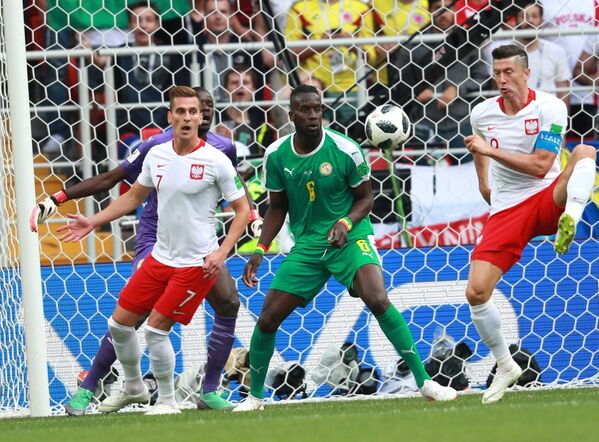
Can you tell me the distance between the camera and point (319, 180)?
24.2ft

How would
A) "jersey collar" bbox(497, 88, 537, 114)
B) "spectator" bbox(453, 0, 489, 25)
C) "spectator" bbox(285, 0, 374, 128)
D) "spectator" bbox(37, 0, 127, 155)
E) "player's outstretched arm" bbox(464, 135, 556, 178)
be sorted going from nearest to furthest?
"player's outstretched arm" bbox(464, 135, 556, 178), "jersey collar" bbox(497, 88, 537, 114), "spectator" bbox(285, 0, 374, 128), "spectator" bbox(37, 0, 127, 155), "spectator" bbox(453, 0, 489, 25)

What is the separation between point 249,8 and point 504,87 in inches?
160

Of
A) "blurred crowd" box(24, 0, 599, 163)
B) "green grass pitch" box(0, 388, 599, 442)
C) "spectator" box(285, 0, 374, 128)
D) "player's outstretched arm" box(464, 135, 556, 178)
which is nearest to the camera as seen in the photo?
"green grass pitch" box(0, 388, 599, 442)

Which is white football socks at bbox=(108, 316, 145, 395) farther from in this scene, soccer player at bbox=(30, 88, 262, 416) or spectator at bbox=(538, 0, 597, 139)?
spectator at bbox=(538, 0, 597, 139)

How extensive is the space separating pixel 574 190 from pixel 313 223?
1.67m

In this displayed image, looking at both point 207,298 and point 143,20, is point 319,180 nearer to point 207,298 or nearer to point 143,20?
point 207,298

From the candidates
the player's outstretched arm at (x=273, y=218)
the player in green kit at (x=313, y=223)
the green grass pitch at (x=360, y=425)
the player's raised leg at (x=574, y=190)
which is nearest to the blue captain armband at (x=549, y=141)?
the player's raised leg at (x=574, y=190)

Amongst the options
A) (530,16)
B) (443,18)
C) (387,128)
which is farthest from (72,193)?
(530,16)

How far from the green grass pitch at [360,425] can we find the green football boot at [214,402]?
0.73 metres

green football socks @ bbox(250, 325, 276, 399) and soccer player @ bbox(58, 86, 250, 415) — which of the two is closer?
soccer player @ bbox(58, 86, 250, 415)

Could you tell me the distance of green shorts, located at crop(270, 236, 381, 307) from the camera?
7309mm

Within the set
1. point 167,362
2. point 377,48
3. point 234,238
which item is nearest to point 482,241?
point 234,238

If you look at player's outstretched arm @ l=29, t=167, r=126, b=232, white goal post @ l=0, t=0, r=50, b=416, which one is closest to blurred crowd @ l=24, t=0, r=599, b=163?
white goal post @ l=0, t=0, r=50, b=416

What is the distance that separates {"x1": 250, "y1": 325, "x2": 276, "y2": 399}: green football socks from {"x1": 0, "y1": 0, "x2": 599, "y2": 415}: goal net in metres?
1.21
